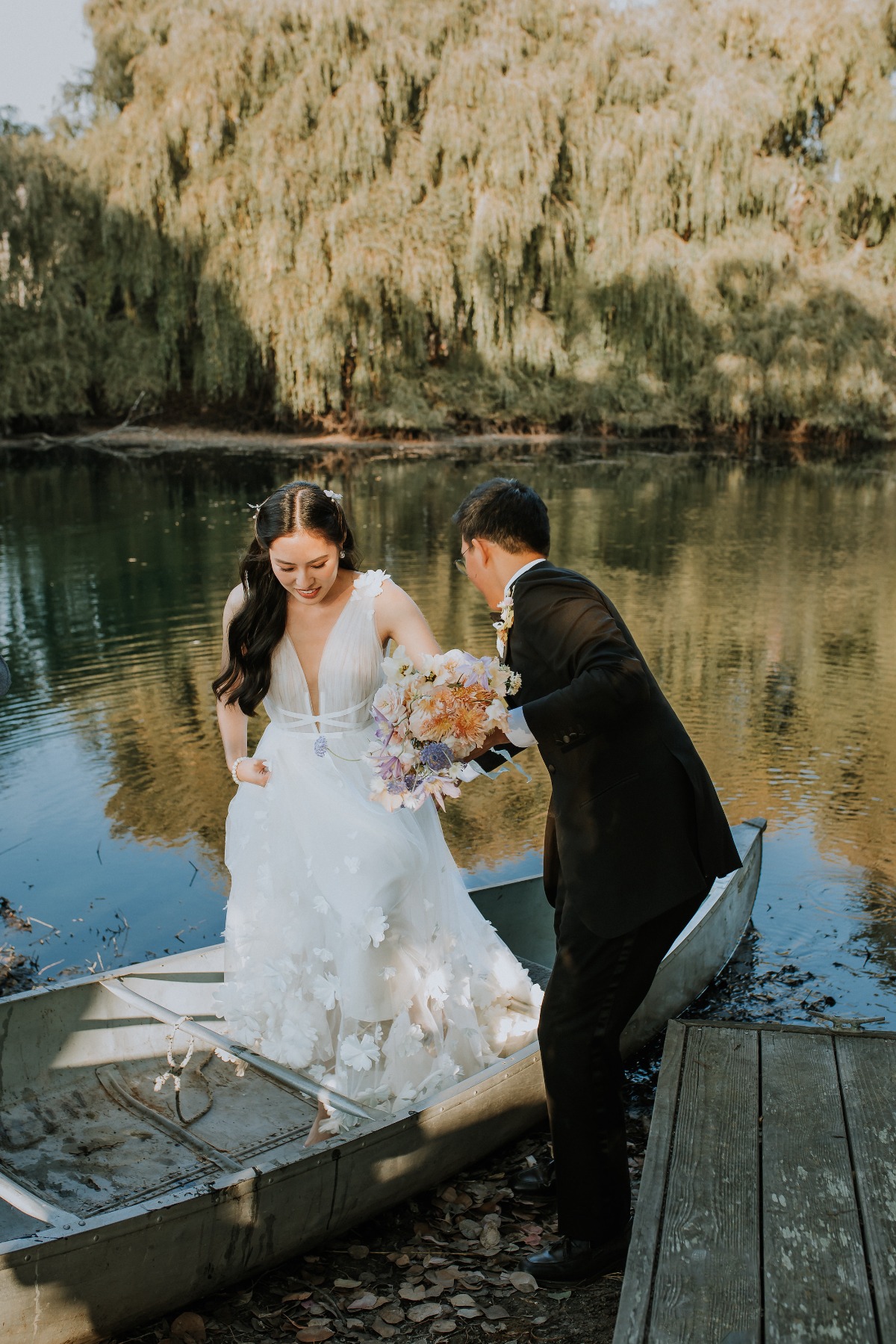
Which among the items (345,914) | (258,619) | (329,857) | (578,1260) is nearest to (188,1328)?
(578,1260)

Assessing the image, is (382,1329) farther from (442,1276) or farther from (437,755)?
(437,755)

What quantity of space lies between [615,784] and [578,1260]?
1.12 m

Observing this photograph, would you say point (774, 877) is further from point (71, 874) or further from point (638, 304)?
point (638, 304)

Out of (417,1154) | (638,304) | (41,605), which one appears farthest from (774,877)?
(638,304)

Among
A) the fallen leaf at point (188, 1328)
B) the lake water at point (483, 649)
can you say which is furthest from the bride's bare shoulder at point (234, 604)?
the lake water at point (483, 649)

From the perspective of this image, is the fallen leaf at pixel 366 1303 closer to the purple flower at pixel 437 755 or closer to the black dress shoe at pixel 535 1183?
the black dress shoe at pixel 535 1183

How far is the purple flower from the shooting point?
282 cm

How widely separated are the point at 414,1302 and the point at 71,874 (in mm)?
3798

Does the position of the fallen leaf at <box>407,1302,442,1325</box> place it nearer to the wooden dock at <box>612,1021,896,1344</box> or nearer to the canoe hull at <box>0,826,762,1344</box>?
the canoe hull at <box>0,826,762,1344</box>

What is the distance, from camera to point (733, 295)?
2334cm

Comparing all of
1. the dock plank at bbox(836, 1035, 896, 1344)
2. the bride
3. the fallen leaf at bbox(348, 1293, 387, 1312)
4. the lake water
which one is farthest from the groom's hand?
the lake water

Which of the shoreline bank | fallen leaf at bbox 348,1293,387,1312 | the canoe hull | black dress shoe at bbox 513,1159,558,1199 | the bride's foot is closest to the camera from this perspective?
the canoe hull

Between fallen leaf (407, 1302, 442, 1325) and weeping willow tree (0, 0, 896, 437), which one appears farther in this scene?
weeping willow tree (0, 0, 896, 437)

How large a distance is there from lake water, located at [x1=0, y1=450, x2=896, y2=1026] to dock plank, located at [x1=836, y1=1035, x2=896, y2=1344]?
2303 mm
